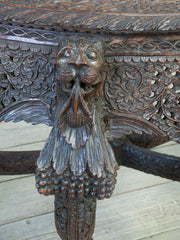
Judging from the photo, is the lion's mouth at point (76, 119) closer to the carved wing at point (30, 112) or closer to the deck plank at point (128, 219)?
the carved wing at point (30, 112)

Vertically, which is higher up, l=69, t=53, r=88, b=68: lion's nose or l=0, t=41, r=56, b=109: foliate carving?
l=69, t=53, r=88, b=68: lion's nose

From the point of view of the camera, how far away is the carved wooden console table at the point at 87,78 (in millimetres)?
469

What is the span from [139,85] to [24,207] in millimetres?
604

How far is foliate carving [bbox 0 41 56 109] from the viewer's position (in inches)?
20.5

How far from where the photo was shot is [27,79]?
54 centimetres

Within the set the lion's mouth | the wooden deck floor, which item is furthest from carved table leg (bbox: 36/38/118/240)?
the wooden deck floor

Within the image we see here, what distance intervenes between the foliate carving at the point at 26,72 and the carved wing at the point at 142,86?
0.27 feet

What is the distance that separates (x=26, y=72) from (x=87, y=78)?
0.39 ft

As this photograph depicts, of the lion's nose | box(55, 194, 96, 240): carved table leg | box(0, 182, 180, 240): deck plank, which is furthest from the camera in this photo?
box(0, 182, 180, 240): deck plank

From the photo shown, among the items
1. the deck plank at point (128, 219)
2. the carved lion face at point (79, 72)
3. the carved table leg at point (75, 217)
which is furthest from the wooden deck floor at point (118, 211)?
the carved lion face at point (79, 72)

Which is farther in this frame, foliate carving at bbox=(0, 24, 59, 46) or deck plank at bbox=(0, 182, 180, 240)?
deck plank at bbox=(0, 182, 180, 240)

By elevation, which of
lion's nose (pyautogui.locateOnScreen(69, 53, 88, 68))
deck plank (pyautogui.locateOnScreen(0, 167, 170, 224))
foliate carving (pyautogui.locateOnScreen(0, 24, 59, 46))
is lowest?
deck plank (pyautogui.locateOnScreen(0, 167, 170, 224))

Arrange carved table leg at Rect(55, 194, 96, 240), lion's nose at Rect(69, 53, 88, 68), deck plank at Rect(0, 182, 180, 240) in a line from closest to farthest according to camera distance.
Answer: lion's nose at Rect(69, 53, 88, 68), carved table leg at Rect(55, 194, 96, 240), deck plank at Rect(0, 182, 180, 240)

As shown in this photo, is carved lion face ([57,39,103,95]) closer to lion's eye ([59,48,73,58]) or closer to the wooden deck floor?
lion's eye ([59,48,73,58])
